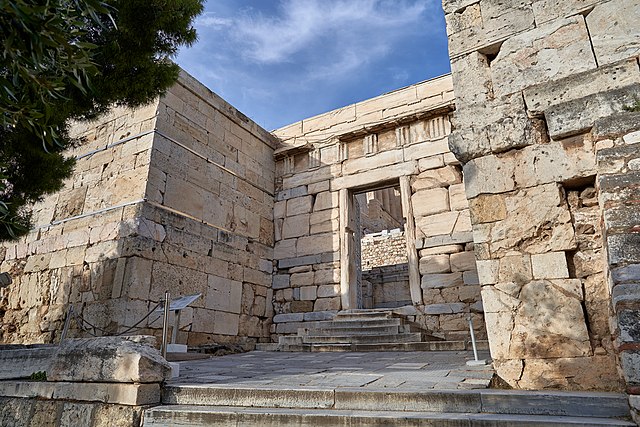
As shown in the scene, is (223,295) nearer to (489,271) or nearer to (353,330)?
(353,330)

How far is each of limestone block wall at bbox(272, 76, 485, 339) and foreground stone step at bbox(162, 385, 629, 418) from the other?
4308 mm

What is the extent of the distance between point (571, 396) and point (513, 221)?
3.97 ft

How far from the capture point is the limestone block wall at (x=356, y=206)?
270 inches

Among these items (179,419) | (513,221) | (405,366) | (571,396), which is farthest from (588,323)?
(179,419)

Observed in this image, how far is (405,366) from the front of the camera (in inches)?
148

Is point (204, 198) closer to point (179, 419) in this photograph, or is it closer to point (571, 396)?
point (179, 419)

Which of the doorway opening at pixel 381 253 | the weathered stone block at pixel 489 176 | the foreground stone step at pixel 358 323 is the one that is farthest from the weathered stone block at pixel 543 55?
the doorway opening at pixel 381 253

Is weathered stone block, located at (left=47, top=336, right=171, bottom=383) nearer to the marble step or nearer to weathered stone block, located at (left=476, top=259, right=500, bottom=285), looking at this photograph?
weathered stone block, located at (left=476, top=259, right=500, bottom=285)

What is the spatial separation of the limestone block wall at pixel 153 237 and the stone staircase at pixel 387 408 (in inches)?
142

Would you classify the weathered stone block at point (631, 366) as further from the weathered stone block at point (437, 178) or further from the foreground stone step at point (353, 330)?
the weathered stone block at point (437, 178)

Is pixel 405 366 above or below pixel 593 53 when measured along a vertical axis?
below

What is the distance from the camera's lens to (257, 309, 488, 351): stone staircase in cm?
548

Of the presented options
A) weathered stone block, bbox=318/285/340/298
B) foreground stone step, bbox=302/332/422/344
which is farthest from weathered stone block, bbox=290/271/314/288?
foreground stone step, bbox=302/332/422/344

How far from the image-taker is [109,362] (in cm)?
292
